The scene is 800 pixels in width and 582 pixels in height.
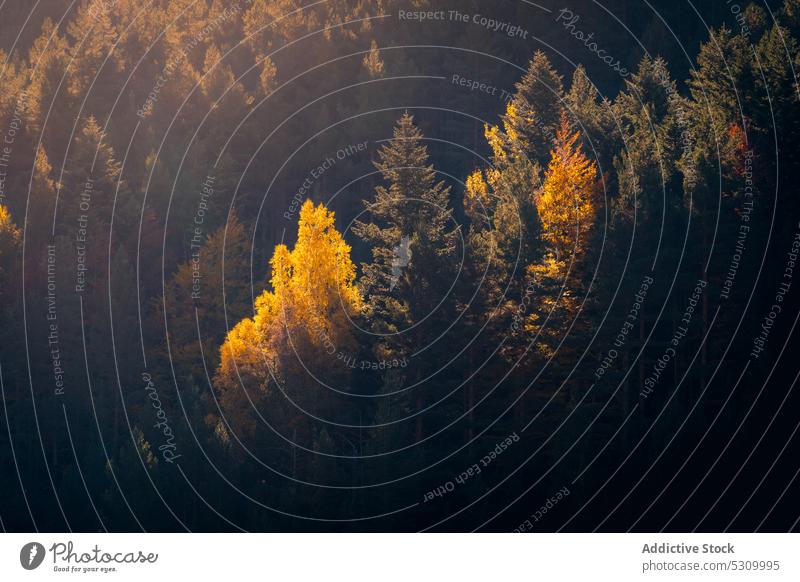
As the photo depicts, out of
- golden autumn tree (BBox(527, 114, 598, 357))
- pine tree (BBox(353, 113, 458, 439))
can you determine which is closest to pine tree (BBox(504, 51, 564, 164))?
pine tree (BBox(353, 113, 458, 439))

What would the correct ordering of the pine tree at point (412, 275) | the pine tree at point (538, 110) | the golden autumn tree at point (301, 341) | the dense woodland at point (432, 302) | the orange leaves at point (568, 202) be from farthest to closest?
the pine tree at point (538, 110) → the golden autumn tree at point (301, 341) → the pine tree at point (412, 275) → the orange leaves at point (568, 202) → the dense woodland at point (432, 302)

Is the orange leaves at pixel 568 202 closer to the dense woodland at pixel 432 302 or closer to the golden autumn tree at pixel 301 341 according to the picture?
the dense woodland at pixel 432 302

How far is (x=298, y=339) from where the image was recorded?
7031 centimetres

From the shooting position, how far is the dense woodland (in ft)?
203

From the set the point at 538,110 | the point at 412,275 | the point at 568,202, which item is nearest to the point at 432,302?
the point at 412,275

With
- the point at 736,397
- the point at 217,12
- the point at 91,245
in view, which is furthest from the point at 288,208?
the point at 736,397

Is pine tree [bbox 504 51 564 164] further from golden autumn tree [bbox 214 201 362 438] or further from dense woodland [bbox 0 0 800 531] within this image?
golden autumn tree [bbox 214 201 362 438]

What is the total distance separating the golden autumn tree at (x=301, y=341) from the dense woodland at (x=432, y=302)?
17 cm

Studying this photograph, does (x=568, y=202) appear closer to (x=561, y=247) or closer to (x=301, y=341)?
(x=561, y=247)

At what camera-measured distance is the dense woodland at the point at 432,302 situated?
61.8 metres

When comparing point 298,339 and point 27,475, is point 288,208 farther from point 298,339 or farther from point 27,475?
point 298,339

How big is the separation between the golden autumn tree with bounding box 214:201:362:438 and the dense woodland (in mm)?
166

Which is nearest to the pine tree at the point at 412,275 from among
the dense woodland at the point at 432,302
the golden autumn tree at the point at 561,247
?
the dense woodland at the point at 432,302

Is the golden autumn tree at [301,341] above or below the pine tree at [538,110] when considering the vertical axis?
below
